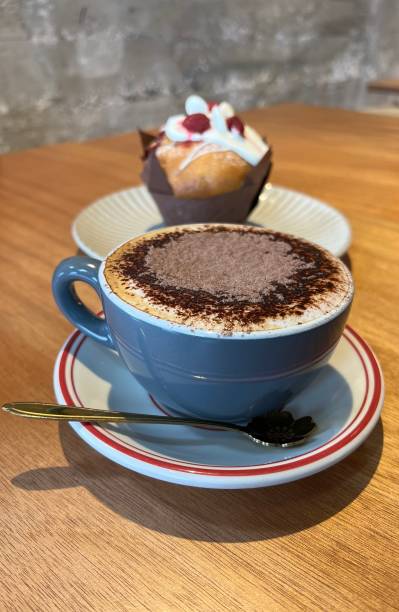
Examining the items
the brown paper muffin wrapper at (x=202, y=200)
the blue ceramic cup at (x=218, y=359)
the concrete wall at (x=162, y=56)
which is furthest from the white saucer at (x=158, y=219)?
the concrete wall at (x=162, y=56)

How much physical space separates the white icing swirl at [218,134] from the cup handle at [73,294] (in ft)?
1.32

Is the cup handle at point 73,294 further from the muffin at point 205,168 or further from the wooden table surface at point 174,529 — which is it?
the muffin at point 205,168

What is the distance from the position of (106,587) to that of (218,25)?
273 cm

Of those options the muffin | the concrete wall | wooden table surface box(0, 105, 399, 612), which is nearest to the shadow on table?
wooden table surface box(0, 105, 399, 612)

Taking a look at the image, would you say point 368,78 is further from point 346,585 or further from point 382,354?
point 346,585

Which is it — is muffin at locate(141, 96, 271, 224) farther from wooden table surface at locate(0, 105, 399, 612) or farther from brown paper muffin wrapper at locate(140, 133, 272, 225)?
wooden table surface at locate(0, 105, 399, 612)

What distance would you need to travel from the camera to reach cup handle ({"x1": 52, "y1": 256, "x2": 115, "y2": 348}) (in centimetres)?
51

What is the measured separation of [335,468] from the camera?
17.5 inches

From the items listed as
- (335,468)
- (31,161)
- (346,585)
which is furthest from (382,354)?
(31,161)

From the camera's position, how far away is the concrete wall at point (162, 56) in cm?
206

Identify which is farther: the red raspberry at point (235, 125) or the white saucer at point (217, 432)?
the red raspberry at point (235, 125)

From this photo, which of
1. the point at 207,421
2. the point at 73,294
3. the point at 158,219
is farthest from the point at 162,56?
the point at 207,421

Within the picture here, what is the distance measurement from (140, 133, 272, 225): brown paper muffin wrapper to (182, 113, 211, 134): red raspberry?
0.07m

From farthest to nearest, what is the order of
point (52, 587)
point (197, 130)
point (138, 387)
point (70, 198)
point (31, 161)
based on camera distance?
point (31, 161), point (70, 198), point (197, 130), point (138, 387), point (52, 587)
